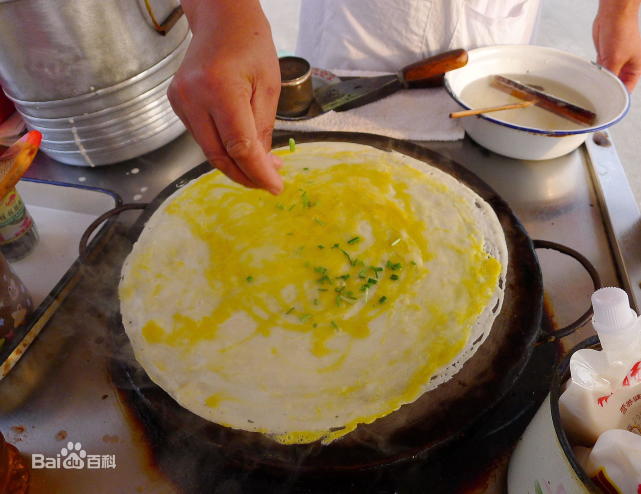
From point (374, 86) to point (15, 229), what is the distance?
60.0 inches

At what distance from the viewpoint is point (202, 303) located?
1313 mm

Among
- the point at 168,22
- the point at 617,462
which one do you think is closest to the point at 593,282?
the point at 617,462

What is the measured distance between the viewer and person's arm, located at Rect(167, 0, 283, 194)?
3.59 feet

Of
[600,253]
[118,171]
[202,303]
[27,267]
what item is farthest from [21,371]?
[600,253]

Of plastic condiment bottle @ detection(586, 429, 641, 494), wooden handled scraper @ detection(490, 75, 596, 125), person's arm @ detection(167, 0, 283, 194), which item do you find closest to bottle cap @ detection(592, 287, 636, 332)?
plastic condiment bottle @ detection(586, 429, 641, 494)

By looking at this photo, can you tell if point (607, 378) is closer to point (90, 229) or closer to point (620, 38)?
point (90, 229)

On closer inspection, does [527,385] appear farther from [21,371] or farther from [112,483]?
[21,371]

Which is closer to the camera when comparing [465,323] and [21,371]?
[465,323]

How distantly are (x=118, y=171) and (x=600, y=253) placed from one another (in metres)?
1.86

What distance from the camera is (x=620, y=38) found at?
1857 mm

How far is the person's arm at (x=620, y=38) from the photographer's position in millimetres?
1831

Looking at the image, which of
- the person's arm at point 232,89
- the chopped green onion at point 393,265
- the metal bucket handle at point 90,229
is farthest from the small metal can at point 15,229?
the chopped green onion at point 393,265

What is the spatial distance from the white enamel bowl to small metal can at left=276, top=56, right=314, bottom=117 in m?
0.57

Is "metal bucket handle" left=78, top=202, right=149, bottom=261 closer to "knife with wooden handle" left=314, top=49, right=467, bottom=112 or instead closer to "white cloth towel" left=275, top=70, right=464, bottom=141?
"white cloth towel" left=275, top=70, right=464, bottom=141
